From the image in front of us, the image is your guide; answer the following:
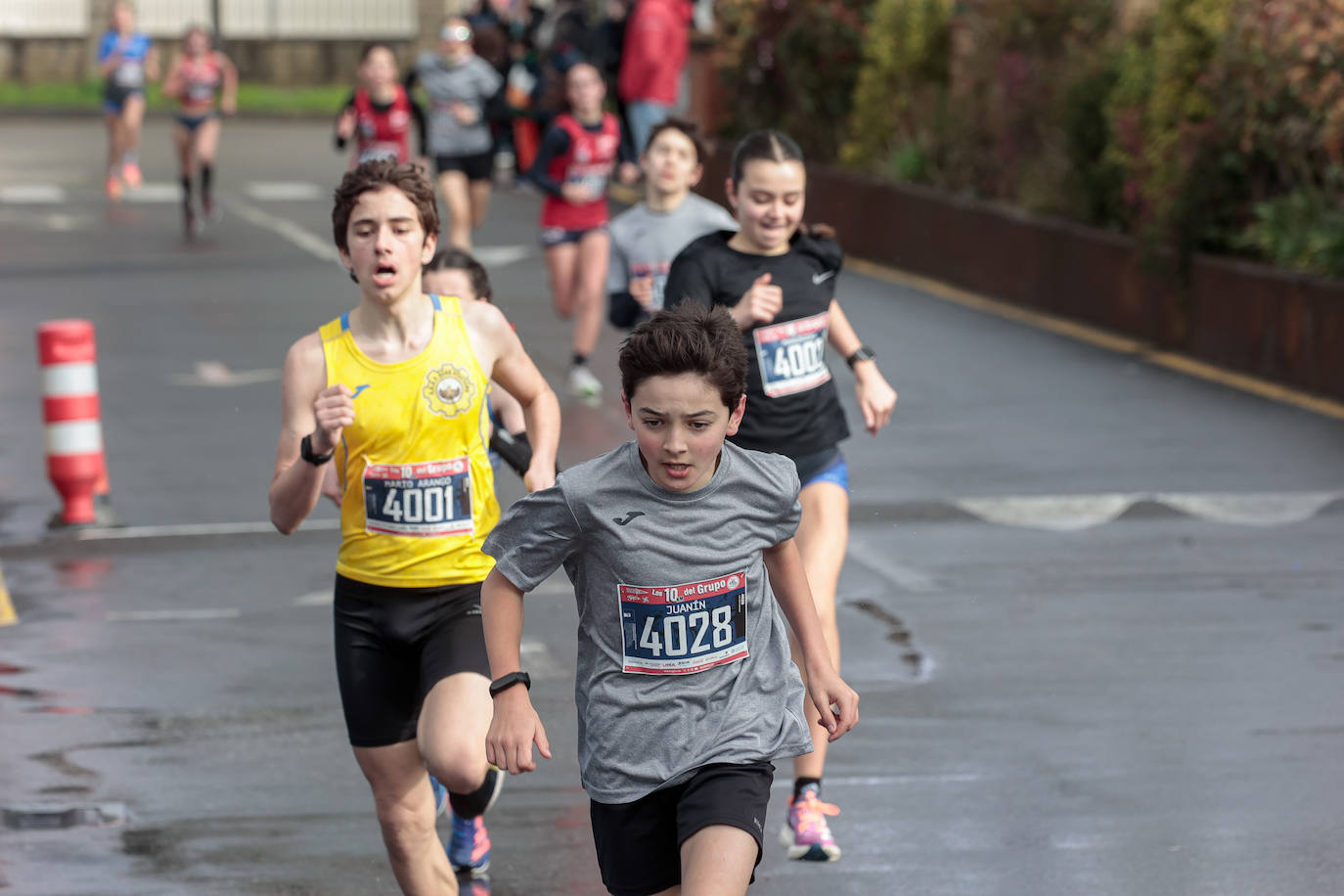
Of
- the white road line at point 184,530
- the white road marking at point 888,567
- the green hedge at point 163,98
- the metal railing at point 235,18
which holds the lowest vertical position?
the green hedge at point 163,98

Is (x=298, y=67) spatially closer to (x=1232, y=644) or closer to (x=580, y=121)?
(x=580, y=121)

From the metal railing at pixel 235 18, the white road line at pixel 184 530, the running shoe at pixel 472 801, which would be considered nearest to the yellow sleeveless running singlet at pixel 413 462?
the running shoe at pixel 472 801

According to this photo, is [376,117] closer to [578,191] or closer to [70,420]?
[578,191]

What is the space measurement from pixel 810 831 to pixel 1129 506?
4716mm

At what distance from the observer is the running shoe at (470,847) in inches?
236

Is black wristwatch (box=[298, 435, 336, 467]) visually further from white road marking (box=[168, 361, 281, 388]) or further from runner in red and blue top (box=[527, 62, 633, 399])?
white road marking (box=[168, 361, 281, 388])

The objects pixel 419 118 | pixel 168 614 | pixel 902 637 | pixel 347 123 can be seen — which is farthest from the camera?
pixel 419 118

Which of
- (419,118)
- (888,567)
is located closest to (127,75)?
(419,118)

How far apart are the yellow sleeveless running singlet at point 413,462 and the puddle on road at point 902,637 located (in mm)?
2872

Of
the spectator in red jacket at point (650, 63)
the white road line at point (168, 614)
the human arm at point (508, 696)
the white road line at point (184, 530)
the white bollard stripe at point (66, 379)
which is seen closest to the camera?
the human arm at point (508, 696)

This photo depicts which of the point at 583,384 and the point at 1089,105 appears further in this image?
the point at 1089,105

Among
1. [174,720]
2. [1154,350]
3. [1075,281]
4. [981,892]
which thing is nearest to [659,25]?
[1075,281]

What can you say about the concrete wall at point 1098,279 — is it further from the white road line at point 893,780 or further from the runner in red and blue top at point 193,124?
the white road line at point 893,780

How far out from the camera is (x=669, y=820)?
4.41 meters
